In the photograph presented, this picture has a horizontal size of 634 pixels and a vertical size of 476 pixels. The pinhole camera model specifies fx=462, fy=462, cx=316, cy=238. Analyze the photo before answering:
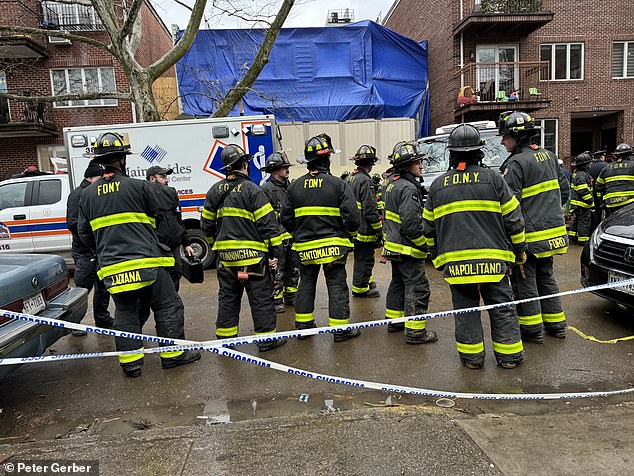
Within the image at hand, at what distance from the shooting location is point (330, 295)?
4.68 metres

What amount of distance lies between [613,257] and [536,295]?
0.88 metres

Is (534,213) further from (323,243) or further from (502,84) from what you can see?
(502,84)

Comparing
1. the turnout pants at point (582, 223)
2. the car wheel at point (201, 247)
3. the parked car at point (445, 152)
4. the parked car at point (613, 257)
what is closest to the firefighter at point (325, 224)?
the parked car at point (613, 257)

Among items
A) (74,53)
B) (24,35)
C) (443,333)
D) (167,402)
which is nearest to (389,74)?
(74,53)

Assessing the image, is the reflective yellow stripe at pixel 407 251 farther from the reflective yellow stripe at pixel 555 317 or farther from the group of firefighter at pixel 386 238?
the reflective yellow stripe at pixel 555 317

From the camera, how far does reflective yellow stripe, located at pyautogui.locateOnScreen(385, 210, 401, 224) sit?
465 centimetres

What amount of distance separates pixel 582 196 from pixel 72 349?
8.91 m

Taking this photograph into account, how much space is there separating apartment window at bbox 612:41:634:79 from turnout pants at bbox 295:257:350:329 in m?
17.4

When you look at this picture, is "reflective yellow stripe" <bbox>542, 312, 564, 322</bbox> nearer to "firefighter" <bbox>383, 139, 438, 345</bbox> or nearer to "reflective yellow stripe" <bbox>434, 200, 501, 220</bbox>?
"firefighter" <bbox>383, 139, 438, 345</bbox>

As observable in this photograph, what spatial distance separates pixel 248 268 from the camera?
4.46 meters

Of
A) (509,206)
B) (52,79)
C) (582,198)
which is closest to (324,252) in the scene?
(509,206)

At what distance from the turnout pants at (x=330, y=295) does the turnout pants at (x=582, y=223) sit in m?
6.61

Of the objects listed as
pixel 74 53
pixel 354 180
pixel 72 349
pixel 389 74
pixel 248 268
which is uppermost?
pixel 74 53

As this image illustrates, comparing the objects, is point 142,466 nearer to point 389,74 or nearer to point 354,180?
point 354,180
